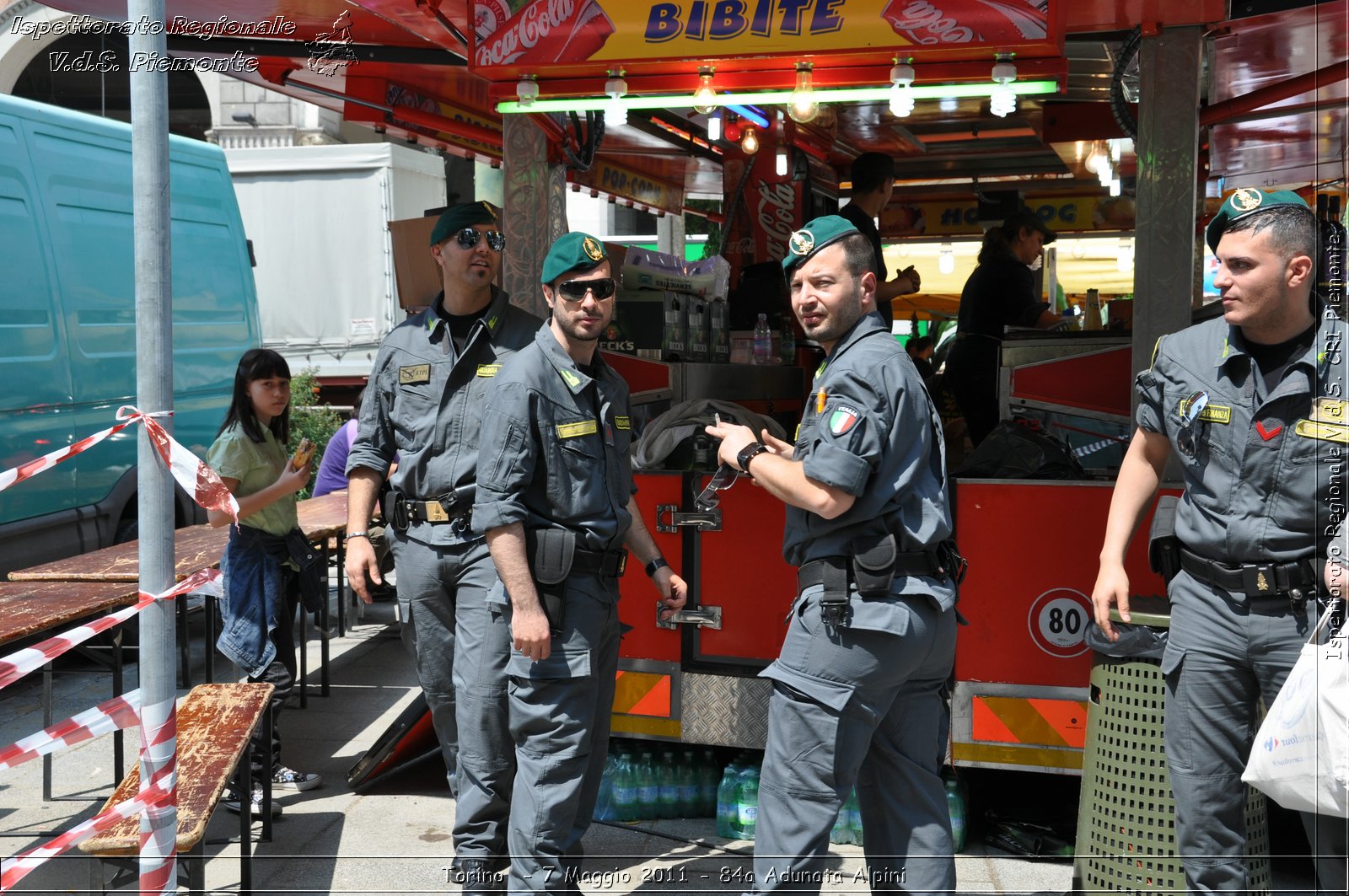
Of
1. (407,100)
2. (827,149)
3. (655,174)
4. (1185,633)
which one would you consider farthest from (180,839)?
(655,174)

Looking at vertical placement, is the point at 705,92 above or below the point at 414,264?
above

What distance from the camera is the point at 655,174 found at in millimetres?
10977

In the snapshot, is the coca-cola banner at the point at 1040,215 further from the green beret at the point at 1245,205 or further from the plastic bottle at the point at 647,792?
the green beret at the point at 1245,205

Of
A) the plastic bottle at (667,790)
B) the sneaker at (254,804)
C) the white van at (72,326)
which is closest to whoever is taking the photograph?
the sneaker at (254,804)

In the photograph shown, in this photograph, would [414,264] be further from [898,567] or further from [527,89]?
[898,567]

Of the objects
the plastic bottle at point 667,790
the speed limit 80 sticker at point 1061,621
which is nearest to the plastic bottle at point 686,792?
the plastic bottle at point 667,790

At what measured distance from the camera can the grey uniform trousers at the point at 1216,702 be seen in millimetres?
3094

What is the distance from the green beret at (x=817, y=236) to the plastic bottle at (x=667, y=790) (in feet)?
7.93

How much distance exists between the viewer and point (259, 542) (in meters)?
5.07

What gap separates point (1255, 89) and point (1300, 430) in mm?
5579

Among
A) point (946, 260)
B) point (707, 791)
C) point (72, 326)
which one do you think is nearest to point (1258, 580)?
point (707, 791)

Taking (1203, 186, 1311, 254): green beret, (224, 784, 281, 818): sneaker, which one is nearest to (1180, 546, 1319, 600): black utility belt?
(1203, 186, 1311, 254): green beret

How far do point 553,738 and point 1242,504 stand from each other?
202 centimetres

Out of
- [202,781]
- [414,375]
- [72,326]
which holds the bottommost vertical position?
[202,781]
